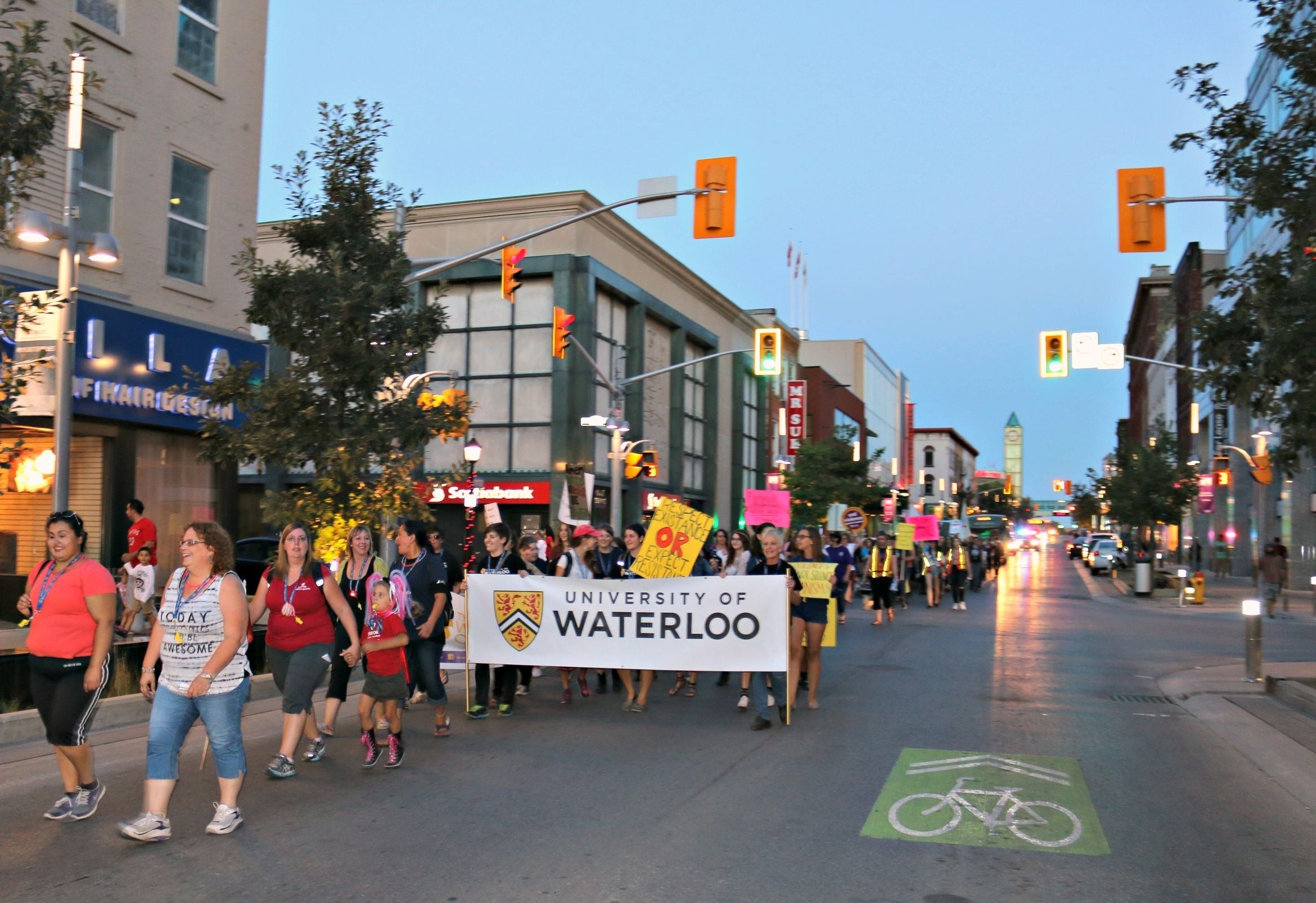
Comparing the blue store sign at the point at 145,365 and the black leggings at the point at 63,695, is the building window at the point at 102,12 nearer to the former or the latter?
the blue store sign at the point at 145,365

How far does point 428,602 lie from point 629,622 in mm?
2145

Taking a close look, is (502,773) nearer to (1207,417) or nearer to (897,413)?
(1207,417)

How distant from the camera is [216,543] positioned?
652 cm

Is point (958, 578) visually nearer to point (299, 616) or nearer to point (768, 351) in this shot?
point (768, 351)

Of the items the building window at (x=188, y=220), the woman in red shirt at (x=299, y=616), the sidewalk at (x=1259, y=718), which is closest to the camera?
the woman in red shirt at (x=299, y=616)

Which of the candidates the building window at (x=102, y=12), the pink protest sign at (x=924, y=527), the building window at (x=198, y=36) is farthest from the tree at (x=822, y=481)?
the building window at (x=102, y=12)

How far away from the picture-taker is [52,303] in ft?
35.2

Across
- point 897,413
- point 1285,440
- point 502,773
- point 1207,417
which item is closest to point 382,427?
point 502,773

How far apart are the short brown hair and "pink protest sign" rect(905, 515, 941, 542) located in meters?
29.1

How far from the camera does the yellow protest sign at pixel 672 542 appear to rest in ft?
38.2

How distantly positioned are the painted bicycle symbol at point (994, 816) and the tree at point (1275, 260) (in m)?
6.26

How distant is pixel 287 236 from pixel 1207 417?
2337 inches

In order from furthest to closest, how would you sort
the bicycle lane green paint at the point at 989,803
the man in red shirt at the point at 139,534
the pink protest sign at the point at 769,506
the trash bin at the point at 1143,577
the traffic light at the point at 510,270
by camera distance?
the trash bin at the point at 1143,577 < the pink protest sign at the point at 769,506 < the traffic light at the point at 510,270 < the man in red shirt at the point at 139,534 < the bicycle lane green paint at the point at 989,803

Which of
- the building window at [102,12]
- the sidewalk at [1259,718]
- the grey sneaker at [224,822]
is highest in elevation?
the building window at [102,12]
